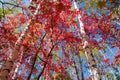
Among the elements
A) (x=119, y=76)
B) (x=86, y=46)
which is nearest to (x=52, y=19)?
(x=86, y=46)

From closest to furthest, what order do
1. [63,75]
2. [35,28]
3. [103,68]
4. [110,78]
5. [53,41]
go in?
[53,41] → [35,28] → [63,75] → [103,68] → [110,78]

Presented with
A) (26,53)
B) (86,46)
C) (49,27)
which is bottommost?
(86,46)

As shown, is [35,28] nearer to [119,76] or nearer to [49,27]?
[49,27]

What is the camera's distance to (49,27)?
10.4 m

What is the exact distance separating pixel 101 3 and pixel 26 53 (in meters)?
8.20

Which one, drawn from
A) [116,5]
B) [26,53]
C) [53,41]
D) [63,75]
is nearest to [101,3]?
[116,5]

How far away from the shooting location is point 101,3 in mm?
2871

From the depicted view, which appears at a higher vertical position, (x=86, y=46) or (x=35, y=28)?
(x=35, y=28)

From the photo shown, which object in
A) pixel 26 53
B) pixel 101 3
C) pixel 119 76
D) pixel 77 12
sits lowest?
pixel 101 3

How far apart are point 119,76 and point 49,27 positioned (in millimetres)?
13100

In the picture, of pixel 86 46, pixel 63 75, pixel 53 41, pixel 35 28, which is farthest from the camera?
pixel 63 75

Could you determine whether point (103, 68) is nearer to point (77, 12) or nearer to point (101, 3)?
point (77, 12)

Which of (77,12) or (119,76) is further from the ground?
(119,76)

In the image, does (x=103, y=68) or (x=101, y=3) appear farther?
(x=103, y=68)
